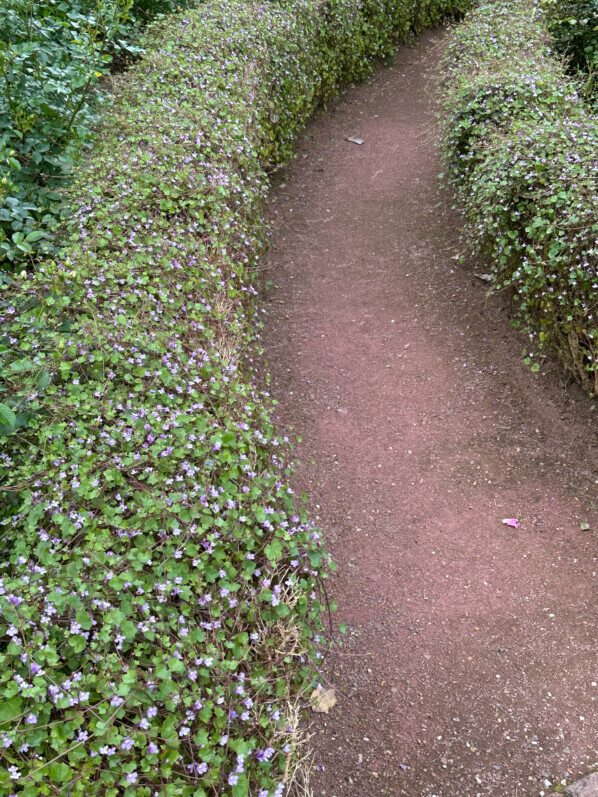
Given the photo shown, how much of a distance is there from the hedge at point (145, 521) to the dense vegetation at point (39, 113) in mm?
320

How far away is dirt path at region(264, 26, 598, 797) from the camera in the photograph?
2.82 m

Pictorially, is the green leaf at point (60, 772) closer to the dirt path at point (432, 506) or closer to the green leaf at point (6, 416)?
the green leaf at point (6, 416)

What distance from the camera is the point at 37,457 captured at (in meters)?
2.57

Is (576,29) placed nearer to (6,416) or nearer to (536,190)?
(536,190)

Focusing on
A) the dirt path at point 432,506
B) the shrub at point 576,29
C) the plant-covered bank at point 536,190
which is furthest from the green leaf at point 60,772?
the shrub at point 576,29

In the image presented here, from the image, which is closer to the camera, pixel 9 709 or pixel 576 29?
pixel 9 709

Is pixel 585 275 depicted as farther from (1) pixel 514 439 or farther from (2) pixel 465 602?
(2) pixel 465 602

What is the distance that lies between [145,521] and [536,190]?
334 cm

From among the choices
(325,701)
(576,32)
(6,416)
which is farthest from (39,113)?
(576,32)

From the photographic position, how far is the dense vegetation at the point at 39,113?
3.72m

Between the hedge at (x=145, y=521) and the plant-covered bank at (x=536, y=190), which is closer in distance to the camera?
the hedge at (x=145, y=521)

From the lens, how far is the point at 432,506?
148 inches

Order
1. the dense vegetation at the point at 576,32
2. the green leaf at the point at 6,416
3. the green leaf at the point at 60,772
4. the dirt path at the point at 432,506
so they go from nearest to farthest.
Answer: the green leaf at the point at 60,772
the green leaf at the point at 6,416
the dirt path at the point at 432,506
the dense vegetation at the point at 576,32

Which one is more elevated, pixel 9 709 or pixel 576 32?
pixel 576 32
